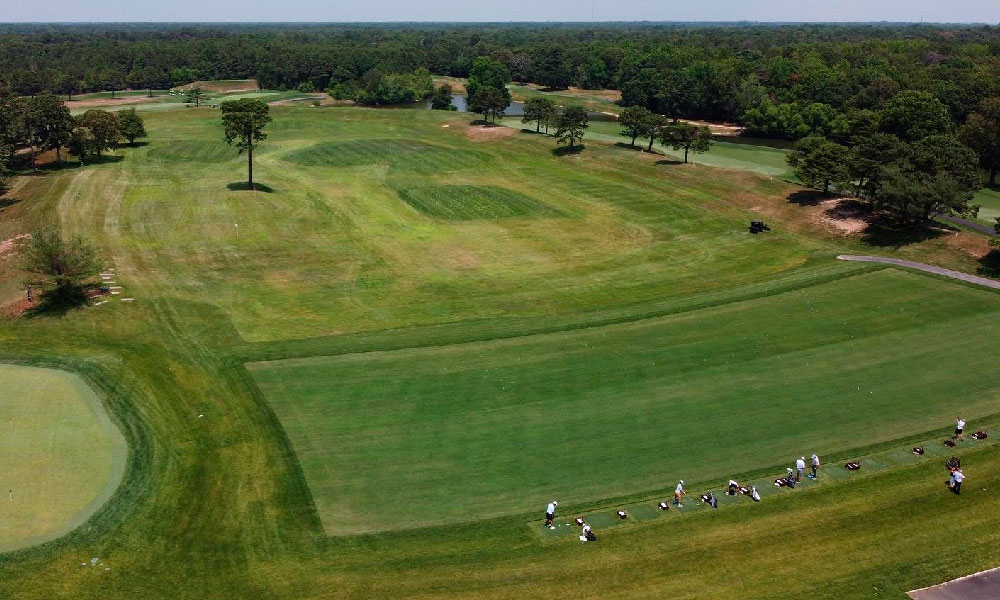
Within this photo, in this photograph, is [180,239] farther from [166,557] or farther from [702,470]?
[702,470]

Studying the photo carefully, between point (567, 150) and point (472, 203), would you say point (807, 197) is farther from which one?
point (472, 203)

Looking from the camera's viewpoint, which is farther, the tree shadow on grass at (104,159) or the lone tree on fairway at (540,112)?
the lone tree on fairway at (540,112)

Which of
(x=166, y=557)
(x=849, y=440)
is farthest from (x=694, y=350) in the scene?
(x=166, y=557)

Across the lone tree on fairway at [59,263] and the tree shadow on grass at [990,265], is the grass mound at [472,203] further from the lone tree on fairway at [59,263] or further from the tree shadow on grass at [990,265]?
the tree shadow on grass at [990,265]

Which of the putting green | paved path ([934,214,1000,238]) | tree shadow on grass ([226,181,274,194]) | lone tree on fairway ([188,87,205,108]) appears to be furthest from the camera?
lone tree on fairway ([188,87,205,108])

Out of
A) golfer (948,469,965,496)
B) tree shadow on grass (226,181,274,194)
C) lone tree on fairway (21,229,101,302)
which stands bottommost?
golfer (948,469,965,496)

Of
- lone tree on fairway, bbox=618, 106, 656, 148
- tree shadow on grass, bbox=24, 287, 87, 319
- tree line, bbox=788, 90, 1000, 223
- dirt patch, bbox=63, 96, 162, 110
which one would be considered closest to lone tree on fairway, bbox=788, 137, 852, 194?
tree line, bbox=788, 90, 1000, 223

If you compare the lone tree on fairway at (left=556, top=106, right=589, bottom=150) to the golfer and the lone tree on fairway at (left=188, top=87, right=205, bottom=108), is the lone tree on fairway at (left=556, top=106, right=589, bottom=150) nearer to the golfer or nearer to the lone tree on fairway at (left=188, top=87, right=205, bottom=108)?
the golfer

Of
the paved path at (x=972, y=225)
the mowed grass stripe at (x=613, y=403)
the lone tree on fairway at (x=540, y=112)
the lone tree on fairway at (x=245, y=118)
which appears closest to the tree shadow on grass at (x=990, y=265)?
the paved path at (x=972, y=225)
